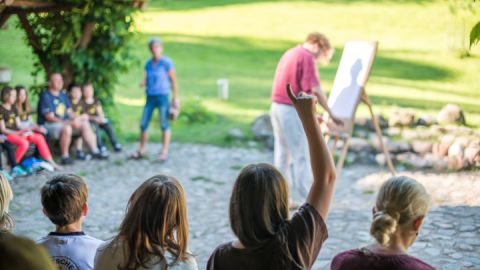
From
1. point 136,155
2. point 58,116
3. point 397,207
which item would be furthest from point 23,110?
point 397,207

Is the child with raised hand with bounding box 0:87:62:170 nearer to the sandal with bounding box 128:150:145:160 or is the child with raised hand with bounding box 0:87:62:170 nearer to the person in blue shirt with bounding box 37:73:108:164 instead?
the person in blue shirt with bounding box 37:73:108:164

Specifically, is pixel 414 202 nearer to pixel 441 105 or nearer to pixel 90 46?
pixel 90 46

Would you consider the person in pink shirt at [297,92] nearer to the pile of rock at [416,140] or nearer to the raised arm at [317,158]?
the pile of rock at [416,140]

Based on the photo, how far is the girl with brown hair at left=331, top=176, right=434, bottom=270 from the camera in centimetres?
297

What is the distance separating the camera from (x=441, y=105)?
1361 centimetres

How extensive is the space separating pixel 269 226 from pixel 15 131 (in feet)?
21.7

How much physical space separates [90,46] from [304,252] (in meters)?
7.93

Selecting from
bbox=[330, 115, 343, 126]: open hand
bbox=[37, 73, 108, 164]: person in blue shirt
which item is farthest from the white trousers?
bbox=[37, 73, 108, 164]: person in blue shirt

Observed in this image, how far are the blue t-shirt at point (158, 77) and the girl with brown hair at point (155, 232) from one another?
654 centimetres

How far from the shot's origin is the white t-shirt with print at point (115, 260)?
308cm

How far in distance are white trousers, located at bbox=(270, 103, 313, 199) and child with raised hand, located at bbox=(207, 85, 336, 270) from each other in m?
4.20

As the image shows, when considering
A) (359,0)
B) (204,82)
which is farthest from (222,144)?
(359,0)

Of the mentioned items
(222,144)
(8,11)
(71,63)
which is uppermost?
(8,11)

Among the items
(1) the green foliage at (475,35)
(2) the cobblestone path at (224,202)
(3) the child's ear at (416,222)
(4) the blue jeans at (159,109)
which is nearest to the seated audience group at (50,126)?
(2) the cobblestone path at (224,202)
